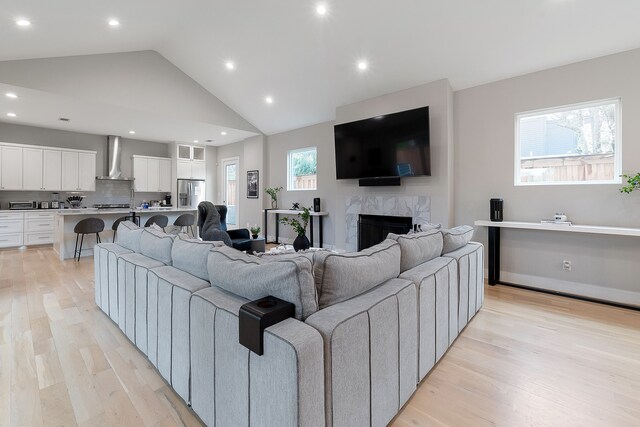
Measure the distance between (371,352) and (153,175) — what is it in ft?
27.9

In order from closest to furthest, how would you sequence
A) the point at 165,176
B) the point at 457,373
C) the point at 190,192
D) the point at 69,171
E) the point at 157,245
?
the point at 457,373 < the point at 157,245 < the point at 69,171 < the point at 165,176 < the point at 190,192

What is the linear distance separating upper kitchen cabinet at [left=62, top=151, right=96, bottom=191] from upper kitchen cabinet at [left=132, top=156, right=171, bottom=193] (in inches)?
35.6

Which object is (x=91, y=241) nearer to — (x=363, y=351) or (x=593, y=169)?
(x=363, y=351)

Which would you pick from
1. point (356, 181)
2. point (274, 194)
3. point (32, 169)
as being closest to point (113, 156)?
point (32, 169)

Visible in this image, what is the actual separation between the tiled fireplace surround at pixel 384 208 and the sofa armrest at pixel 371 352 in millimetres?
2938

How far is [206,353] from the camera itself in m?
1.33

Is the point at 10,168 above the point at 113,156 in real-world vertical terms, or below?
below

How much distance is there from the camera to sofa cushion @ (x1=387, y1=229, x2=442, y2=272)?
186 cm

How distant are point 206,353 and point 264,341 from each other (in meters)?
0.51

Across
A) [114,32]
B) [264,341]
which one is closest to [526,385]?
[264,341]

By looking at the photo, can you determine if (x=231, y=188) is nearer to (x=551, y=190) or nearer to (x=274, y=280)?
(x=551, y=190)

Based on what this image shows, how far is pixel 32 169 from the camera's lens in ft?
20.8

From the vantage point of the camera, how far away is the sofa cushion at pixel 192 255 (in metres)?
1.68

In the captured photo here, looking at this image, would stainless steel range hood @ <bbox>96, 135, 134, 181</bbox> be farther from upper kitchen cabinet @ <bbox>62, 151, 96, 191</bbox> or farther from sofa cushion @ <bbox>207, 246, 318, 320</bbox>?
sofa cushion @ <bbox>207, 246, 318, 320</bbox>
